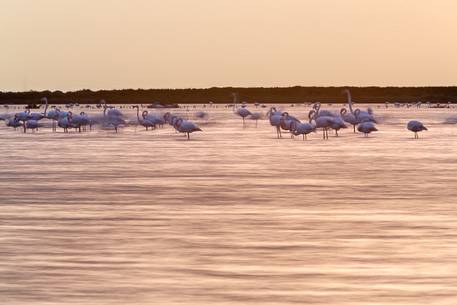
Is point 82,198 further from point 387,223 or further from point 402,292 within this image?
point 402,292

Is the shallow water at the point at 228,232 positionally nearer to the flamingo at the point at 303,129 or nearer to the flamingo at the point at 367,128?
the flamingo at the point at 303,129

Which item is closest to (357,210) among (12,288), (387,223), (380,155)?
(387,223)

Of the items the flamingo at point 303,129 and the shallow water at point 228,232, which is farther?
the flamingo at point 303,129

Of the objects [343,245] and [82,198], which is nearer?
[343,245]

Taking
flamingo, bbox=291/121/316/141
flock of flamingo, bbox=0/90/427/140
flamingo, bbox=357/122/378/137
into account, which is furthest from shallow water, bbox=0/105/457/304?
flamingo, bbox=357/122/378/137

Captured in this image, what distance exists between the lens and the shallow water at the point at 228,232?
8492 mm

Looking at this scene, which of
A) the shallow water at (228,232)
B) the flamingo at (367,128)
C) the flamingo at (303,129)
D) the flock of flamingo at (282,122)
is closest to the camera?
the shallow water at (228,232)

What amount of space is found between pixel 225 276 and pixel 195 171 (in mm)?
12157

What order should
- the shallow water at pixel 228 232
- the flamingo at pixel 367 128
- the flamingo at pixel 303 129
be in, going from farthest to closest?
the flamingo at pixel 367 128 < the flamingo at pixel 303 129 < the shallow water at pixel 228 232

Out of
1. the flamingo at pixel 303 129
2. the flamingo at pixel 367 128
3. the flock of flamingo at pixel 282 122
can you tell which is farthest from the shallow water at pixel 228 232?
the flamingo at pixel 367 128

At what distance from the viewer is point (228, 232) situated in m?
11.8

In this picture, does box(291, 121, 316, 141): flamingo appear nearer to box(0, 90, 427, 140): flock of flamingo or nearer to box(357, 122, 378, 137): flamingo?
box(0, 90, 427, 140): flock of flamingo

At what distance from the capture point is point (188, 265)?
959 cm

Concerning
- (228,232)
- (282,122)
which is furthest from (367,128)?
(228,232)
